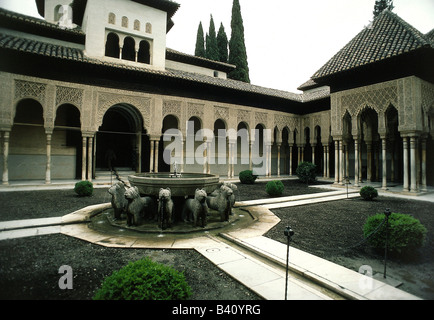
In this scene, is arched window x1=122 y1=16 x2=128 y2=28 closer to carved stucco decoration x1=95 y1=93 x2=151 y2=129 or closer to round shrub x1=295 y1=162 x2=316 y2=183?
carved stucco decoration x1=95 y1=93 x2=151 y2=129

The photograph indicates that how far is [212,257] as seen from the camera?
372 cm

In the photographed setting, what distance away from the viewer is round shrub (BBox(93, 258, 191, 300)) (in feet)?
6.23

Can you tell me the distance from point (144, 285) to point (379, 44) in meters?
14.9

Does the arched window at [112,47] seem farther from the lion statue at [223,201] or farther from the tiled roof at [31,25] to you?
the lion statue at [223,201]

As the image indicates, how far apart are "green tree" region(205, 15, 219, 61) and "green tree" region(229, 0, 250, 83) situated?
9.37 feet

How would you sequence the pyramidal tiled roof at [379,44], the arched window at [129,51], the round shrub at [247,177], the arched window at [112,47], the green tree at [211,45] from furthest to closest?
1. the green tree at [211,45]
2. the arched window at [129,51]
3. the arched window at [112,47]
4. the round shrub at [247,177]
5. the pyramidal tiled roof at [379,44]

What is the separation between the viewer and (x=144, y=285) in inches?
76.1

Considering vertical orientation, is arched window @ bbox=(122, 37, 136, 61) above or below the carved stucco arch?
above

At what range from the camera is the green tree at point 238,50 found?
94.2 feet

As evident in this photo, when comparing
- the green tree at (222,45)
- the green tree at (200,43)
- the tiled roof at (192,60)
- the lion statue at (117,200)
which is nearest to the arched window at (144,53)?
the tiled roof at (192,60)

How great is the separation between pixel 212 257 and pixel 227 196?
2071 mm

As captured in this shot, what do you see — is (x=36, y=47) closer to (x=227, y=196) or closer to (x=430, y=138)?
(x=227, y=196)

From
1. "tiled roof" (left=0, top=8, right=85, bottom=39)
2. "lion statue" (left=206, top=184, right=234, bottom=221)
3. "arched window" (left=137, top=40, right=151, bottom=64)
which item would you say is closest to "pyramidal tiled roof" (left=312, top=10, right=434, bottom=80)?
"lion statue" (left=206, top=184, right=234, bottom=221)

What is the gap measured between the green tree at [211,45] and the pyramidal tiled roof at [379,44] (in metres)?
20.5
